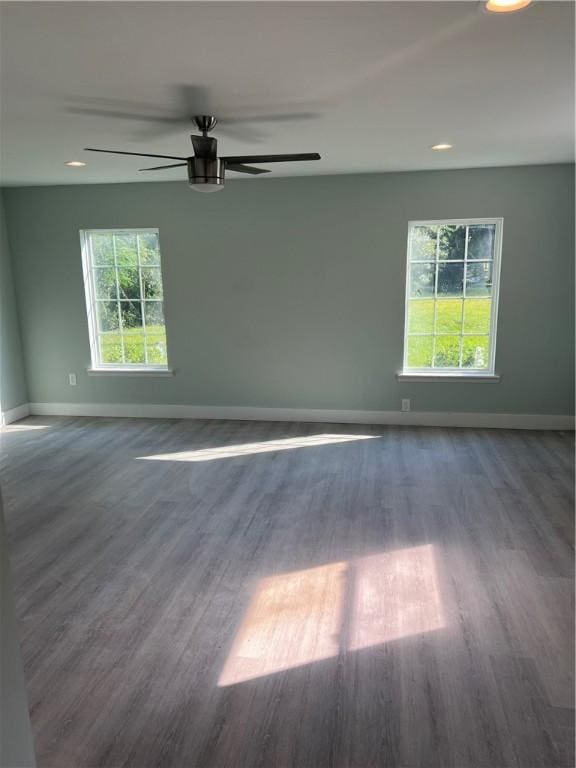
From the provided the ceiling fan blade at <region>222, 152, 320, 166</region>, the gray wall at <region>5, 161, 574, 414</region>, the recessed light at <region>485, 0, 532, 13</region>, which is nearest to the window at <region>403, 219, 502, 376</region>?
the gray wall at <region>5, 161, 574, 414</region>

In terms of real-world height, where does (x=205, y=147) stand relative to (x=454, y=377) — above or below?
above

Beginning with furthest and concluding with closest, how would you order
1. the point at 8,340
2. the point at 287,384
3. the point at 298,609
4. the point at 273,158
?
the point at 8,340, the point at 287,384, the point at 273,158, the point at 298,609

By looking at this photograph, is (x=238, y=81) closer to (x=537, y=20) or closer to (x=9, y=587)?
(x=537, y=20)

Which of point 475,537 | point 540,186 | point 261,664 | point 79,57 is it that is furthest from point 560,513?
point 79,57

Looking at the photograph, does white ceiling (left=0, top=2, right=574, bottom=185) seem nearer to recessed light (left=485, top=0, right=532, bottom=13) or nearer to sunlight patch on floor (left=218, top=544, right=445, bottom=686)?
recessed light (left=485, top=0, right=532, bottom=13)

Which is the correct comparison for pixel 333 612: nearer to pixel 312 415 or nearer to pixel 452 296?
pixel 312 415

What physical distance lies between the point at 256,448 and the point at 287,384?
1059 mm

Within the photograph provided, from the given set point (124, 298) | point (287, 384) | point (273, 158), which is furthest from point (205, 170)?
point (124, 298)

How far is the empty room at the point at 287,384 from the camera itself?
1.93 metres

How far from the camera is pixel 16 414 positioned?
6074 millimetres

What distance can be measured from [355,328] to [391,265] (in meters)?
0.75

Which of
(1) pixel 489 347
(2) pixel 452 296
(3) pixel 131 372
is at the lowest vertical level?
(3) pixel 131 372

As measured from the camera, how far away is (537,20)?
1.92m

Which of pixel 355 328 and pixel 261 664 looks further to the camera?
pixel 355 328
